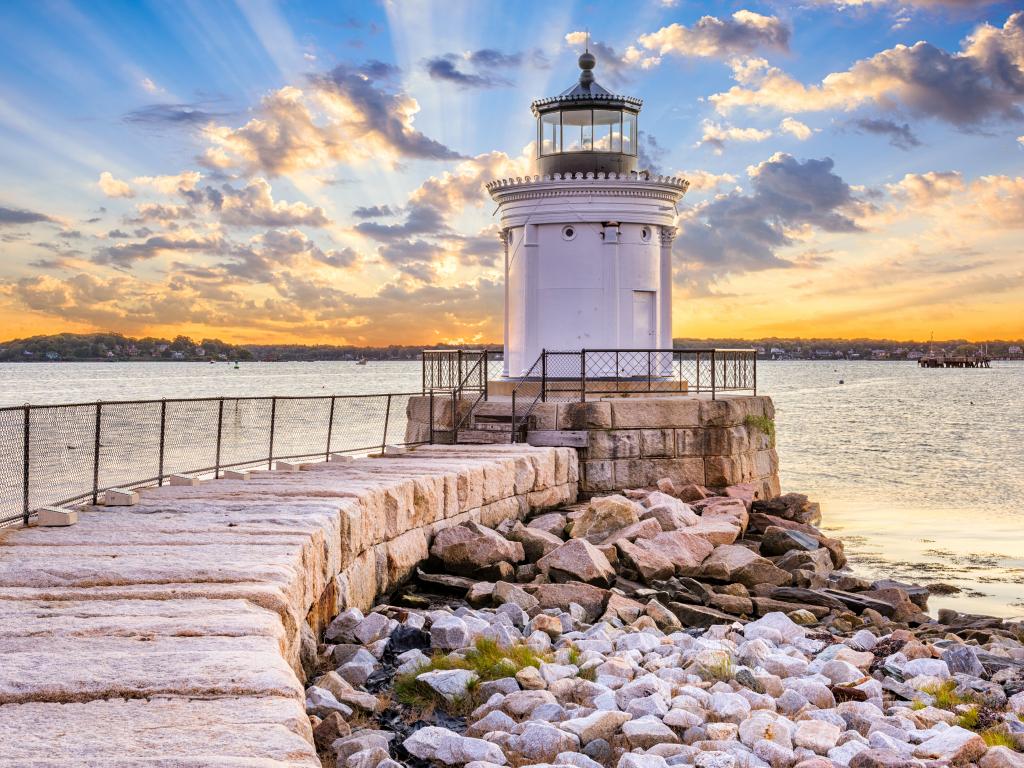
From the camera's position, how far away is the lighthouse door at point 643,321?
19.1 meters

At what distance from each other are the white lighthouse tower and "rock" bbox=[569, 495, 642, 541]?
6080 mm

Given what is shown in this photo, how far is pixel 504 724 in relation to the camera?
6238mm

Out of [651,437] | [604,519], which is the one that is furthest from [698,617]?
[651,437]

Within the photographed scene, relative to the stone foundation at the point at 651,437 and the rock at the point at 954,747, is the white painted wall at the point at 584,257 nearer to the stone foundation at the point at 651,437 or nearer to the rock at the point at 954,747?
the stone foundation at the point at 651,437

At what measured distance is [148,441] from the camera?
1123 cm

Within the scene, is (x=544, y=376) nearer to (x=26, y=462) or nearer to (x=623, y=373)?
(x=623, y=373)

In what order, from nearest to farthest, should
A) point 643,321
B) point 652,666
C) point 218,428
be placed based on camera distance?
point 652,666, point 218,428, point 643,321

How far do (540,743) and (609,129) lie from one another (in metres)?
15.4

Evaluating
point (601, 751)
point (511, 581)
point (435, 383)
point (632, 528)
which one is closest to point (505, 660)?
point (601, 751)

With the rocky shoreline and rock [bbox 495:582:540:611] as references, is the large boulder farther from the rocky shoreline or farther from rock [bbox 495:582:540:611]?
rock [bbox 495:582:540:611]

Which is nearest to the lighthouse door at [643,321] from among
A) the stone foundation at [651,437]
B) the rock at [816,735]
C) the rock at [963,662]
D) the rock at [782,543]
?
the stone foundation at [651,437]

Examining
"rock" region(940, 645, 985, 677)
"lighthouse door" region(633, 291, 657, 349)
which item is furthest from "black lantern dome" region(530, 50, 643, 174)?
"rock" region(940, 645, 985, 677)

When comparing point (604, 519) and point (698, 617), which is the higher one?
point (604, 519)

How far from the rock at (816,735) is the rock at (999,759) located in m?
0.78
